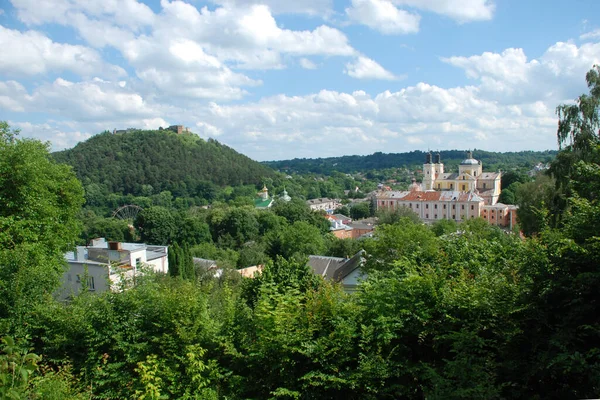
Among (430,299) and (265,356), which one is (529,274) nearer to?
(430,299)

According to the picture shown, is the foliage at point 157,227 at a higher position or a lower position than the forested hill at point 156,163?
lower

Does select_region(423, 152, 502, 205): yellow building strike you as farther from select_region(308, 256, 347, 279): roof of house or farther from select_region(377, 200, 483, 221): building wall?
select_region(308, 256, 347, 279): roof of house

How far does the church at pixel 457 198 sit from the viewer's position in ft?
247

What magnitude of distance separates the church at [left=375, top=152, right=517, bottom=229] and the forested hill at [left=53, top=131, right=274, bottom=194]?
51433mm

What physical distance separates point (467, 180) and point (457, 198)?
12.8m

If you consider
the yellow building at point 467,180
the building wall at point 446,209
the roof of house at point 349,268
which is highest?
the yellow building at point 467,180

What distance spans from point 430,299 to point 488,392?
2382 mm

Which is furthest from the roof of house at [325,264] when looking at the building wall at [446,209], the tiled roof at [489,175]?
the tiled roof at [489,175]

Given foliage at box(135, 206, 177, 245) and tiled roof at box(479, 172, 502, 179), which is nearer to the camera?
A: foliage at box(135, 206, 177, 245)

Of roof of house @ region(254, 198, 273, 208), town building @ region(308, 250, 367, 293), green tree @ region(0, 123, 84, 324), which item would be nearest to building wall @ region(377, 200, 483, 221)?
roof of house @ region(254, 198, 273, 208)

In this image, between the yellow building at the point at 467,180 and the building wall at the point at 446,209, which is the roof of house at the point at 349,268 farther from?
the yellow building at the point at 467,180

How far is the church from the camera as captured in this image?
7519 centimetres

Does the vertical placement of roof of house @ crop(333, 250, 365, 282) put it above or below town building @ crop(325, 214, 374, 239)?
above

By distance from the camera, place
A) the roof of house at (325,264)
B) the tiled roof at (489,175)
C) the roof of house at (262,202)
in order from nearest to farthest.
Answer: the roof of house at (325,264), the tiled roof at (489,175), the roof of house at (262,202)
